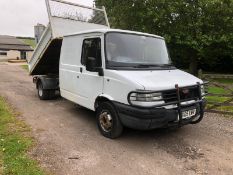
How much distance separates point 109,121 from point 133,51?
177 centimetres

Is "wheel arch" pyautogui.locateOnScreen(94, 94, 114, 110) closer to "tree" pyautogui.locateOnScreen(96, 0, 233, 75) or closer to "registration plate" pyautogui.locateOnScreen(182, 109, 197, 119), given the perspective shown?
"registration plate" pyautogui.locateOnScreen(182, 109, 197, 119)

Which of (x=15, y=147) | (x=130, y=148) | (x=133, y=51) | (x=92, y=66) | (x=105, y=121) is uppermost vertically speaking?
(x=133, y=51)

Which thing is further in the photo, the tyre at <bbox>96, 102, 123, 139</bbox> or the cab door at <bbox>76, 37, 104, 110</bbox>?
the cab door at <bbox>76, 37, 104, 110</bbox>

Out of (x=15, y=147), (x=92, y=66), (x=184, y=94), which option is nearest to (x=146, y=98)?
(x=184, y=94)

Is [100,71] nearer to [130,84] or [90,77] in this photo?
[90,77]

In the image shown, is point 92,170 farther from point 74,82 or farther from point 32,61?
point 32,61

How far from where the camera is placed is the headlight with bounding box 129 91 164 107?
568 centimetres

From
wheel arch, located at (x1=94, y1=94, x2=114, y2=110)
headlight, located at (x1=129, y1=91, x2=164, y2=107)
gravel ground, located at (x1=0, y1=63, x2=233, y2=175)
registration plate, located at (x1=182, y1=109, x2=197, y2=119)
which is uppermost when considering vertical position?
headlight, located at (x1=129, y1=91, x2=164, y2=107)

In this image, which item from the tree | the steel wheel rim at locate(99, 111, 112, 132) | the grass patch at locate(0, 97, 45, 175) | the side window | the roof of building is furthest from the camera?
the roof of building

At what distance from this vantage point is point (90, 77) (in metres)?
7.15

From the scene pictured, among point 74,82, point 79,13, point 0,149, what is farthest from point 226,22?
point 0,149

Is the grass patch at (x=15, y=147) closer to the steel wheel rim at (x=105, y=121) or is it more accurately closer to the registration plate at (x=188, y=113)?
the steel wheel rim at (x=105, y=121)

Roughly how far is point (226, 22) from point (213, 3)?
6.67 feet

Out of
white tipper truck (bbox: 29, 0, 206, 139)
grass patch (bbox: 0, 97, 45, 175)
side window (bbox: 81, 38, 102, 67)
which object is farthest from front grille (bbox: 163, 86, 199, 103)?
grass patch (bbox: 0, 97, 45, 175)
